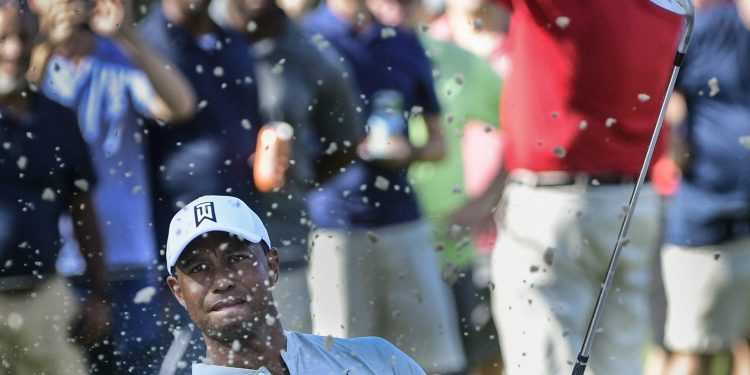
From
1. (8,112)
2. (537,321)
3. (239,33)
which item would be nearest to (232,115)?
(239,33)

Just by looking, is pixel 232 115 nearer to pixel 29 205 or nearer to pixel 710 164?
pixel 29 205

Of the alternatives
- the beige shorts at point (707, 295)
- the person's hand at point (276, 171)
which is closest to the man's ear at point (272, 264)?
the person's hand at point (276, 171)

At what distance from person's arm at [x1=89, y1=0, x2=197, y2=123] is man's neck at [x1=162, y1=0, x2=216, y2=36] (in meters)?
0.09

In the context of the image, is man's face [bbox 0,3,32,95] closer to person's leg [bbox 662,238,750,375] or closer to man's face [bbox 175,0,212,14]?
man's face [bbox 175,0,212,14]

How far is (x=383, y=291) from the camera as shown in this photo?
3.80m

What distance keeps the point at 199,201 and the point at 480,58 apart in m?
1.12

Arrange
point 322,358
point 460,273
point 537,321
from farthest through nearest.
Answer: point 460,273 → point 537,321 → point 322,358

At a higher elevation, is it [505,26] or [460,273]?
[505,26]

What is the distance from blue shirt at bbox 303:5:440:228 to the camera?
377 cm

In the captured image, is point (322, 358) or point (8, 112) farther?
point (8, 112)

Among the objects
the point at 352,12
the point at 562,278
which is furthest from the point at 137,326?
the point at 562,278

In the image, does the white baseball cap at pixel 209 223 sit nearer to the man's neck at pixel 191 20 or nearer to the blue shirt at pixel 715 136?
the man's neck at pixel 191 20

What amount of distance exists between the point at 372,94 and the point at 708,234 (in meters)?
0.88

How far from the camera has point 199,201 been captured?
2.90 meters
